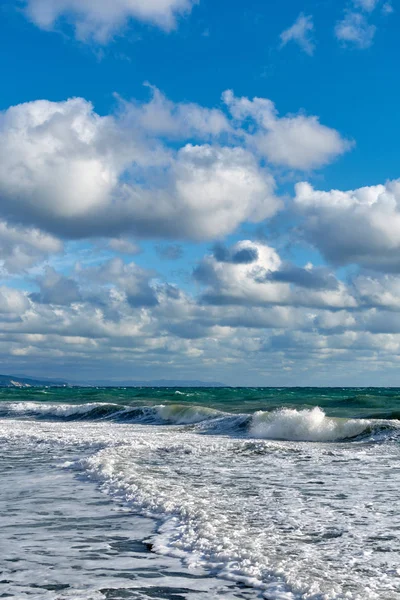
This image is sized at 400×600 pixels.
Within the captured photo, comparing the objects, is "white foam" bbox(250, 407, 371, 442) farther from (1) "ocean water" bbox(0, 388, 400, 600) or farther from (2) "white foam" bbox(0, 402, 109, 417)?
(2) "white foam" bbox(0, 402, 109, 417)

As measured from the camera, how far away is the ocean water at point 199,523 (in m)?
6.83

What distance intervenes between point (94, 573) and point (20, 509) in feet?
13.0

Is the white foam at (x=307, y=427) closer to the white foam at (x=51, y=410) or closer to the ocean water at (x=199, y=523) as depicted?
the ocean water at (x=199, y=523)

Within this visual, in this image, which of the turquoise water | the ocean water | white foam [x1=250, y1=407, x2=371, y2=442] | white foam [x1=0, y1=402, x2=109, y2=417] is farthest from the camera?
white foam [x1=0, y1=402, x2=109, y2=417]

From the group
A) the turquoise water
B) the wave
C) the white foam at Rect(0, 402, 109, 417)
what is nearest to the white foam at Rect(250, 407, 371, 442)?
the wave

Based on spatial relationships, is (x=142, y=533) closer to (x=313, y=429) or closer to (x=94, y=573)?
(x=94, y=573)

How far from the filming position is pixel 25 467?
15.9m

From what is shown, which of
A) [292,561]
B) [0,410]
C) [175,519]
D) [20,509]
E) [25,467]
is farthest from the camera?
[0,410]

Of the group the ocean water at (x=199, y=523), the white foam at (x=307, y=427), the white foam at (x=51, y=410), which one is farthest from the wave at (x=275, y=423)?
the ocean water at (x=199, y=523)

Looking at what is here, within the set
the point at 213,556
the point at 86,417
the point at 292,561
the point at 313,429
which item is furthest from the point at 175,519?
the point at 86,417

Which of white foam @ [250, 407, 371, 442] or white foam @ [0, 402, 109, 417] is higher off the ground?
white foam @ [250, 407, 371, 442]

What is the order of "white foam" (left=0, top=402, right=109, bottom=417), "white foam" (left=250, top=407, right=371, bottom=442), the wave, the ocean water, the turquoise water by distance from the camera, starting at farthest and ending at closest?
"white foam" (left=0, top=402, right=109, bottom=417), the turquoise water, "white foam" (left=250, top=407, right=371, bottom=442), the wave, the ocean water

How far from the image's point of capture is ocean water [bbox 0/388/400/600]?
6.83 meters

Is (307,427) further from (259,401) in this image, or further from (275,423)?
(259,401)
